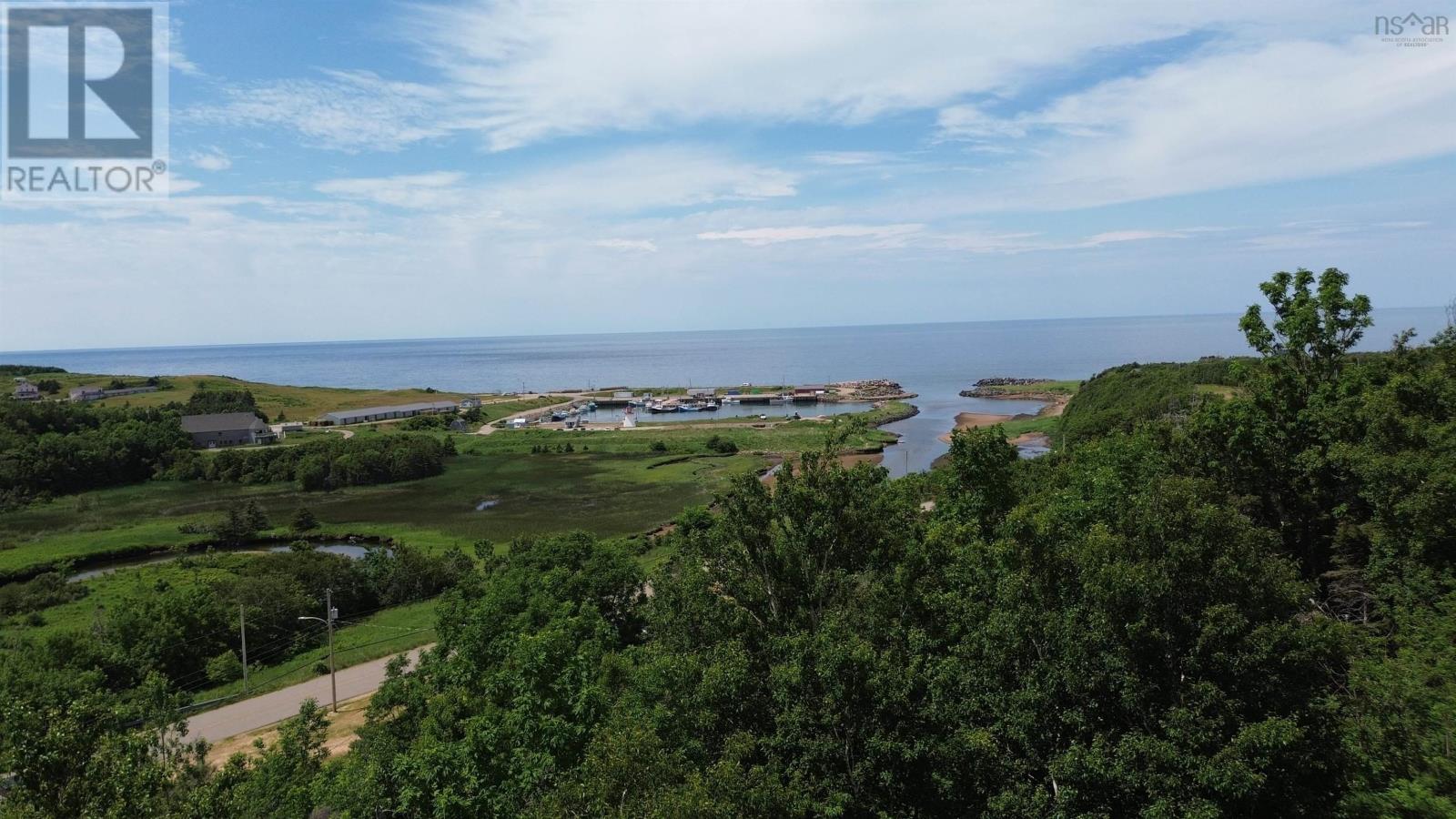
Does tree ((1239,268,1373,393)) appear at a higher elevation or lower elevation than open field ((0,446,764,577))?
higher

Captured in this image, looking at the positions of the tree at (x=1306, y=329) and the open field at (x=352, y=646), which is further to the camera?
the open field at (x=352, y=646)

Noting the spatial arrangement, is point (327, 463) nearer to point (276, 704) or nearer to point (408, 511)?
point (408, 511)

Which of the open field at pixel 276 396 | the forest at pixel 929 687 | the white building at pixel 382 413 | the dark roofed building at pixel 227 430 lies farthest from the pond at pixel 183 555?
the open field at pixel 276 396

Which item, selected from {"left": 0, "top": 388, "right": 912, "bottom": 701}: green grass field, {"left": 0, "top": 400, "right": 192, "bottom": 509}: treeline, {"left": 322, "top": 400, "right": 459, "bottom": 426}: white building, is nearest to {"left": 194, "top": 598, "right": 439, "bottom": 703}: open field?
{"left": 0, "top": 388, "right": 912, "bottom": 701}: green grass field

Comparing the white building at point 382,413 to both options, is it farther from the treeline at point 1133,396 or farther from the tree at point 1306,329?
the tree at point 1306,329

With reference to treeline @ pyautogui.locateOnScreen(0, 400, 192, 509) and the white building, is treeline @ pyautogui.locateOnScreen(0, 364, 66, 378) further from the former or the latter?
the white building

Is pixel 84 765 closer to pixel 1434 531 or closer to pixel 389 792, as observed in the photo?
pixel 389 792

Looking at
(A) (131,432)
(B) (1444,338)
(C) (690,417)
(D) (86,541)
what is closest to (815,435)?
(C) (690,417)
